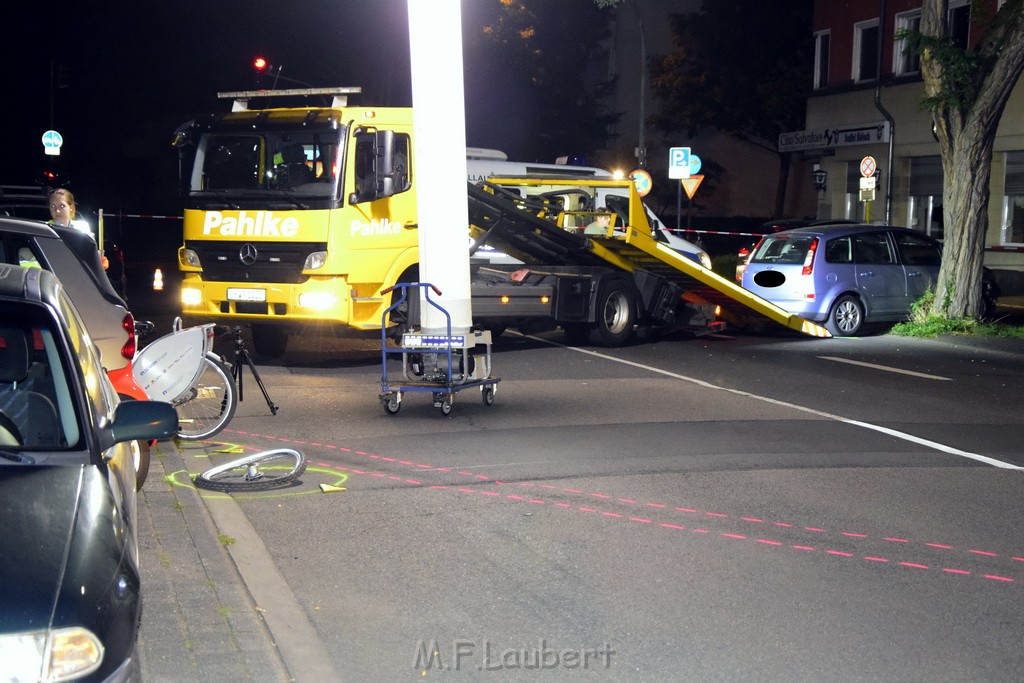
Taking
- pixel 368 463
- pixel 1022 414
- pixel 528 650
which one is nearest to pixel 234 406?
pixel 368 463

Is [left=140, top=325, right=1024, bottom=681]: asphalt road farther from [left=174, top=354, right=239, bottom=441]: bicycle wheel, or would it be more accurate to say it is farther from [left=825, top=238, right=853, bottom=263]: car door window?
[left=825, top=238, right=853, bottom=263]: car door window

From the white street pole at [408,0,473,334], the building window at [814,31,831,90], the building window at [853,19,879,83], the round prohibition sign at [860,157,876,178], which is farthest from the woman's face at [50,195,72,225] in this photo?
the building window at [814,31,831,90]

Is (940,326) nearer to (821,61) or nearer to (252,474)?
(252,474)

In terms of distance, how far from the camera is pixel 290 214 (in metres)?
14.2

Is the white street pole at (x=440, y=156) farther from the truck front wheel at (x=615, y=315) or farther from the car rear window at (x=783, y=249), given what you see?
the car rear window at (x=783, y=249)

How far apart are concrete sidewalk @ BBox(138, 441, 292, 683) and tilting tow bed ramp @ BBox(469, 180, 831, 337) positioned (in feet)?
30.0

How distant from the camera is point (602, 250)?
16812 mm

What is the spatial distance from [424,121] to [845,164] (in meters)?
27.8

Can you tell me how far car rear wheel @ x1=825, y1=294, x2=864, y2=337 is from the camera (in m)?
18.5

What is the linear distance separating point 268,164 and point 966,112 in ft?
35.2

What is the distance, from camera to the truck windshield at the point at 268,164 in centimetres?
1416

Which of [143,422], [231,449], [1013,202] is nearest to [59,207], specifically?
[231,449]

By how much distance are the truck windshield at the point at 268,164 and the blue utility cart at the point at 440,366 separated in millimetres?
3140

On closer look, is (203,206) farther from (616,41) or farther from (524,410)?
(616,41)
